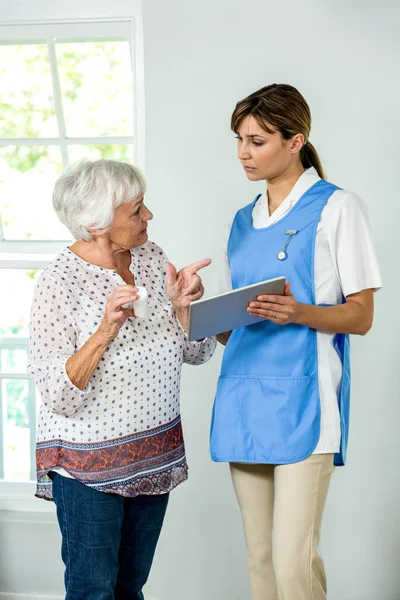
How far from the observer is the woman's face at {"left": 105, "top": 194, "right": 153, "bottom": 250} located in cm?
194

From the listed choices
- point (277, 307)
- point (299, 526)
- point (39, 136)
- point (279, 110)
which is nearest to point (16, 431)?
point (39, 136)

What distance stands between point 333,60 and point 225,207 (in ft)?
2.07

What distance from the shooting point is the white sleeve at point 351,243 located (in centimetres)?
181

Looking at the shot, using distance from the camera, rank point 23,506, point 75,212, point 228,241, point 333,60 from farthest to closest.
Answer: point 23,506 < point 333,60 < point 228,241 < point 75,212

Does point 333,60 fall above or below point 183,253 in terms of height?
above

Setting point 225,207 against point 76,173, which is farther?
point 225,207

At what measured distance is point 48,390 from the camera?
1780 millimetres

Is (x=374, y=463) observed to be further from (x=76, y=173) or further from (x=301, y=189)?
(x=76, y=173)

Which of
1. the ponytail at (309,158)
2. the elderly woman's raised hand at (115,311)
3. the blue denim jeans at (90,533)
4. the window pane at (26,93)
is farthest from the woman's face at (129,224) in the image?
the window pane at (26,93)

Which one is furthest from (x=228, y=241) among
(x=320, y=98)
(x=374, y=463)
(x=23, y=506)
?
(x=23, y=506)

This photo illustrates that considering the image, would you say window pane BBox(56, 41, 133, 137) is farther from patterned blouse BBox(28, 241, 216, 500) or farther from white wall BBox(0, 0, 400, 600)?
patterned blouse BBox(28, 241, 216, 500)

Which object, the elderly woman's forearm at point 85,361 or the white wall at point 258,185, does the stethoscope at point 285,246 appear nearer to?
the elderly woman's forearm at point 85,361

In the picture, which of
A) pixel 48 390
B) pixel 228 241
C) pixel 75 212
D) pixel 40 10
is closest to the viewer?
pixel 48 390

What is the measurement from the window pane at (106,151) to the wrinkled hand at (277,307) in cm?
145
